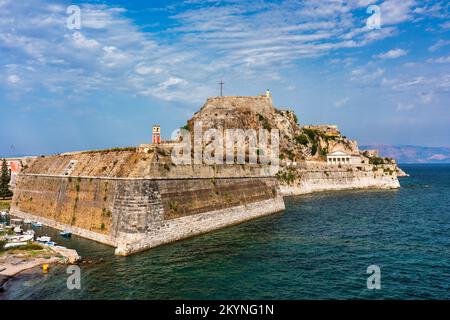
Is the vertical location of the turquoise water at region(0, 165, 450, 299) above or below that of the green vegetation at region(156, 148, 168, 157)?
below

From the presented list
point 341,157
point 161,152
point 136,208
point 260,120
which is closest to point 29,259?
point 136,208

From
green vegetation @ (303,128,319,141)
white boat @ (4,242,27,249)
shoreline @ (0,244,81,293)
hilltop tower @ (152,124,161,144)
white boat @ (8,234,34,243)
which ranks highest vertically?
green vegetation @ (303,128,319,141)

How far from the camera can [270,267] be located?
93.7ft

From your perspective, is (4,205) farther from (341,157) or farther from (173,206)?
(341,157)

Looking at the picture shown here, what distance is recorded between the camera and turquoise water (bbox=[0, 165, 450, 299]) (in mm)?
23484

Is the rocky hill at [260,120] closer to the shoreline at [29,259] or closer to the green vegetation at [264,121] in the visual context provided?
the green vegetation at [264,121]

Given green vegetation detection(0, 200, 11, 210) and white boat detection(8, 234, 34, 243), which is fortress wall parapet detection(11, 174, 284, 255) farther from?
green vegetation detection(0, 200, 11, 210)

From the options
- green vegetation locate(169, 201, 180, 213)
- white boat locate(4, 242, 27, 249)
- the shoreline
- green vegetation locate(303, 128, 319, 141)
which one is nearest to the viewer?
Result: the shoreline

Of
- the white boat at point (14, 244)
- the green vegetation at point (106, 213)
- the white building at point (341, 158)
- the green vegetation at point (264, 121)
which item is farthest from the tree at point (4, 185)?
the white building at point (341, 158)

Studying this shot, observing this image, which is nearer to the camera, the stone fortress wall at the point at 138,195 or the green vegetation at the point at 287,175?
the stone fortress wall at the point at 138,195

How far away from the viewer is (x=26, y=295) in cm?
2297

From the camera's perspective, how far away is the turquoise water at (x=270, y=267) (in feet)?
77.0

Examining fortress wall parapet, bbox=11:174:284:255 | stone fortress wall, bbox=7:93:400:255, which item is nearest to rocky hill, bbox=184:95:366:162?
stone fortress wall, bbox=7:93:400:255
